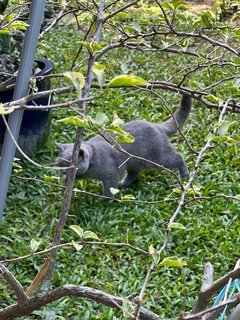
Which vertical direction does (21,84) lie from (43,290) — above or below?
above

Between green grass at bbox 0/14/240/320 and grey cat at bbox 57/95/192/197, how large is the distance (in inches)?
5.6

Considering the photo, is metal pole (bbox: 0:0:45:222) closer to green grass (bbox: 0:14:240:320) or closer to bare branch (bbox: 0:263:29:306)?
bare branch (bbox: 0:263:29:306)

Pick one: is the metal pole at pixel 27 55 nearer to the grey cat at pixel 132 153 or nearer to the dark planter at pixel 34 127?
the grey cat at pixel 132 153

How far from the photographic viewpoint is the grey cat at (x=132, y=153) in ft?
12.8

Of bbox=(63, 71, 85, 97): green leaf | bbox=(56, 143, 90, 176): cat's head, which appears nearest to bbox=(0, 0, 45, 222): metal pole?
bbox=(63, 71, 85, 97): green leaf

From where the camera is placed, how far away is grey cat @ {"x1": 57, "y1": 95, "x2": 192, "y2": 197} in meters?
3.90

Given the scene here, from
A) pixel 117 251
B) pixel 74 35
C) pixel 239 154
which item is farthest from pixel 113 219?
pixel 74 35

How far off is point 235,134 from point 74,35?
2464 millimetres

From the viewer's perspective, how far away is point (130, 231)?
3.70m

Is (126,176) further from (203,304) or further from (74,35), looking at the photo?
(74,35)

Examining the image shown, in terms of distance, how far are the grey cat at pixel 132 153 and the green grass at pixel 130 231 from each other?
0.47ft

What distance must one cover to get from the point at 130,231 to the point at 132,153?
515 millimetres

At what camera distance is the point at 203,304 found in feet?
6.05

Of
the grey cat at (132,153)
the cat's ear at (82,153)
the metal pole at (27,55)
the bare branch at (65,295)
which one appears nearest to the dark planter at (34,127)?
the grey cat at (132,153)
